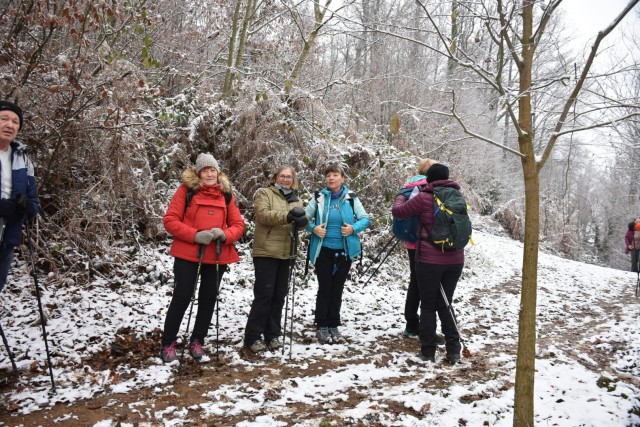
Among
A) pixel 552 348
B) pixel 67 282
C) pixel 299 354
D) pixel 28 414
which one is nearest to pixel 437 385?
pixel 299 354

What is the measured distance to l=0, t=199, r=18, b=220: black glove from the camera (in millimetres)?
3512

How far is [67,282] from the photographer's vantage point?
5531 millimetres

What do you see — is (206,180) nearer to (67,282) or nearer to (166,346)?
(166,346)

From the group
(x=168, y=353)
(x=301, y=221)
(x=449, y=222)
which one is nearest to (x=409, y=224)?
(x=449, y=222)

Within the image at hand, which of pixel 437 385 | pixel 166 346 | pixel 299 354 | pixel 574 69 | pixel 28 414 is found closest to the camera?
pixel 574 69

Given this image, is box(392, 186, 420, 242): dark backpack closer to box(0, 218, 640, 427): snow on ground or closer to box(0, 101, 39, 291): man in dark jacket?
box(0, 218, 640, 427): snow on ground

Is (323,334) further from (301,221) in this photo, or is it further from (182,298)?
(182,298)

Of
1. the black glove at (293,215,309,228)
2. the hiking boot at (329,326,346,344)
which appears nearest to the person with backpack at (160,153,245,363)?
the black glove at (293,215,309,228)

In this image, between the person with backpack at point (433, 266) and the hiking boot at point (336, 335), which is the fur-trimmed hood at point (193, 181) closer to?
the person with backpack at point (433, 266)

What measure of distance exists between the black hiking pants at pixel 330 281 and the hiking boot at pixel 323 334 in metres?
0.05

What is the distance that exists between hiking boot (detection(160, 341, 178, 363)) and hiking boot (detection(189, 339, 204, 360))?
0.17 metres

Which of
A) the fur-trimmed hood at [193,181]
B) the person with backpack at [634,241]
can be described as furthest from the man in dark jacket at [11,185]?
the person with backpack at [634,241]

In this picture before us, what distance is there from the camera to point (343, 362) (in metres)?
4.62

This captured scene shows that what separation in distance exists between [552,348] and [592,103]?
12.1ft
